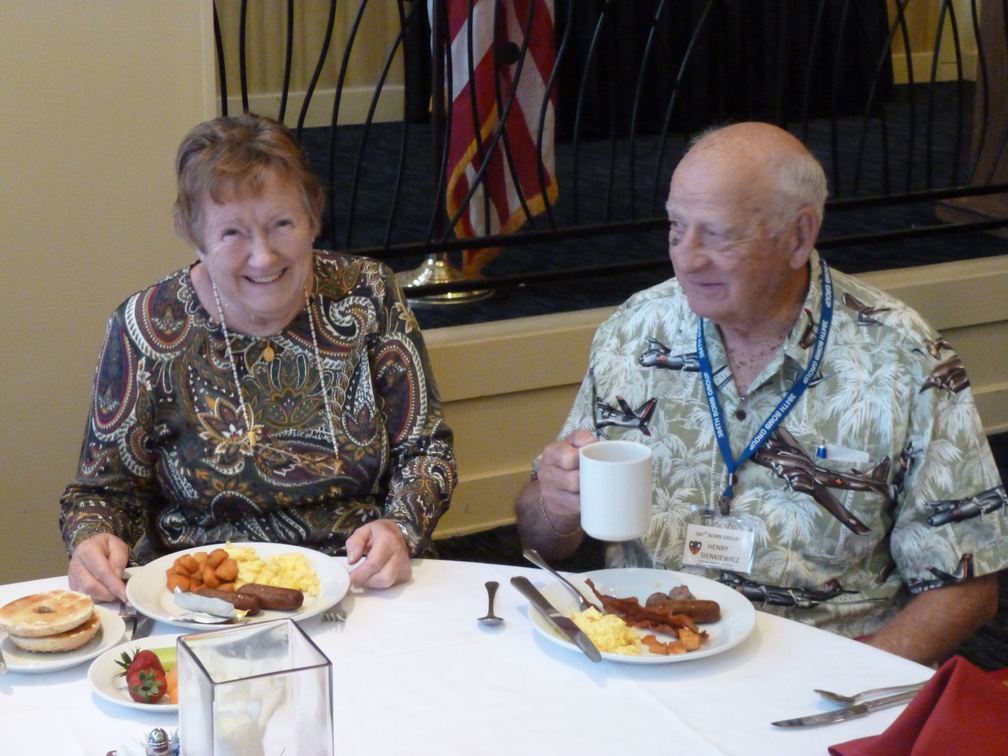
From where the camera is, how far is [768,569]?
6.59 feet

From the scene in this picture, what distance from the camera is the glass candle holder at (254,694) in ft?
3.48

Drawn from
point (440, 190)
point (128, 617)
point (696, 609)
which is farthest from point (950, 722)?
point (440, 190)

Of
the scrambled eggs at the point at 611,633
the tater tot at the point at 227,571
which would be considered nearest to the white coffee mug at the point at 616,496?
the scrambled eggs at the point at 611,633

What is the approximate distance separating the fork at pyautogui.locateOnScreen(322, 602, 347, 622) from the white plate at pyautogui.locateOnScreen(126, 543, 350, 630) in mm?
17

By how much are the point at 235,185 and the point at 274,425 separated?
42cm

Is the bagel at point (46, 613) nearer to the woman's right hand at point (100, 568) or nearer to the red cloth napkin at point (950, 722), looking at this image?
the woman's right hand at point (100, 568)

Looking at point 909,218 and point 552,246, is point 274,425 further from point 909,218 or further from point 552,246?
point 909,218

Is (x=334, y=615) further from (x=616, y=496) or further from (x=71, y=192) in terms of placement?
(x=71, y=192)

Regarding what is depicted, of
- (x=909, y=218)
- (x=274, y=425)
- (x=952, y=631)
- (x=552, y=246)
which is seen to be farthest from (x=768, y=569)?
(x=909, y=218)

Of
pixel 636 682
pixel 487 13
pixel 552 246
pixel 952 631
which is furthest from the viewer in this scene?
pixel 552 246

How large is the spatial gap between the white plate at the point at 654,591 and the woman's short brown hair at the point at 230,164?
81 centimetres

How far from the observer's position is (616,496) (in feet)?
4.97

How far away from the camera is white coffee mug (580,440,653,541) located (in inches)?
59.3

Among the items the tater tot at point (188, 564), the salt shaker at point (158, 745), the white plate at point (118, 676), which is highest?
the salt shaker at point (158, 745)
